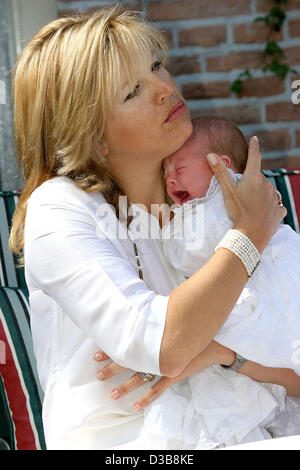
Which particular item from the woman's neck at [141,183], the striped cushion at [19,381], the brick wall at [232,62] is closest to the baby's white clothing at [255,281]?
the woman's neck at [141,183]

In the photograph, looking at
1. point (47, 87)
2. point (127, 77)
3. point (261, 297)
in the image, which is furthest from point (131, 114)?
point (261, 297)

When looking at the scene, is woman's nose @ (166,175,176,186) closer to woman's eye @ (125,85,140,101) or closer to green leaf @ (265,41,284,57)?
woman's eye @ (125,85,140,101)

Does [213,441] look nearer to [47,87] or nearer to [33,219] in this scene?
[33,219]

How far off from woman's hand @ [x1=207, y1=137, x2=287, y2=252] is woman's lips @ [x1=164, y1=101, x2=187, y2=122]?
0.43ft

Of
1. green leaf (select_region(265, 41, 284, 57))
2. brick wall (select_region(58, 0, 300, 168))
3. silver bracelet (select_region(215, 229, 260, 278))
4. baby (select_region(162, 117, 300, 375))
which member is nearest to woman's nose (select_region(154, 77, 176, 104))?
baby (select_region(162, 117, 300, 375))

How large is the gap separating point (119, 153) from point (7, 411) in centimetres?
90

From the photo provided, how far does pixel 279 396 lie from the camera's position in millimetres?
1435

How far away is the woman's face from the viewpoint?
1.49 metres

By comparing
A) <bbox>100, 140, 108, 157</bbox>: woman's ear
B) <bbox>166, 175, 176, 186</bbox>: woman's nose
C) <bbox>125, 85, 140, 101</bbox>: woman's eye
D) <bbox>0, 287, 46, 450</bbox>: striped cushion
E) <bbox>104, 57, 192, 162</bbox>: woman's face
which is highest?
<bbox>125, 85, 140, 101</bbox>: woman's eye

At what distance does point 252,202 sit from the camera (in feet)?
4.55

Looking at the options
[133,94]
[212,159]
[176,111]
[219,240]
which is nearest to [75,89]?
[133,94]

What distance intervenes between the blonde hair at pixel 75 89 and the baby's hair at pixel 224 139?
20 centimetres

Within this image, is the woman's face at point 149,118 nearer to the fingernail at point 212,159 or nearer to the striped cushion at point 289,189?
the fingernail at point 212,159

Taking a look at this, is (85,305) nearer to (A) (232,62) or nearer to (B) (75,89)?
(B) (75,89)
